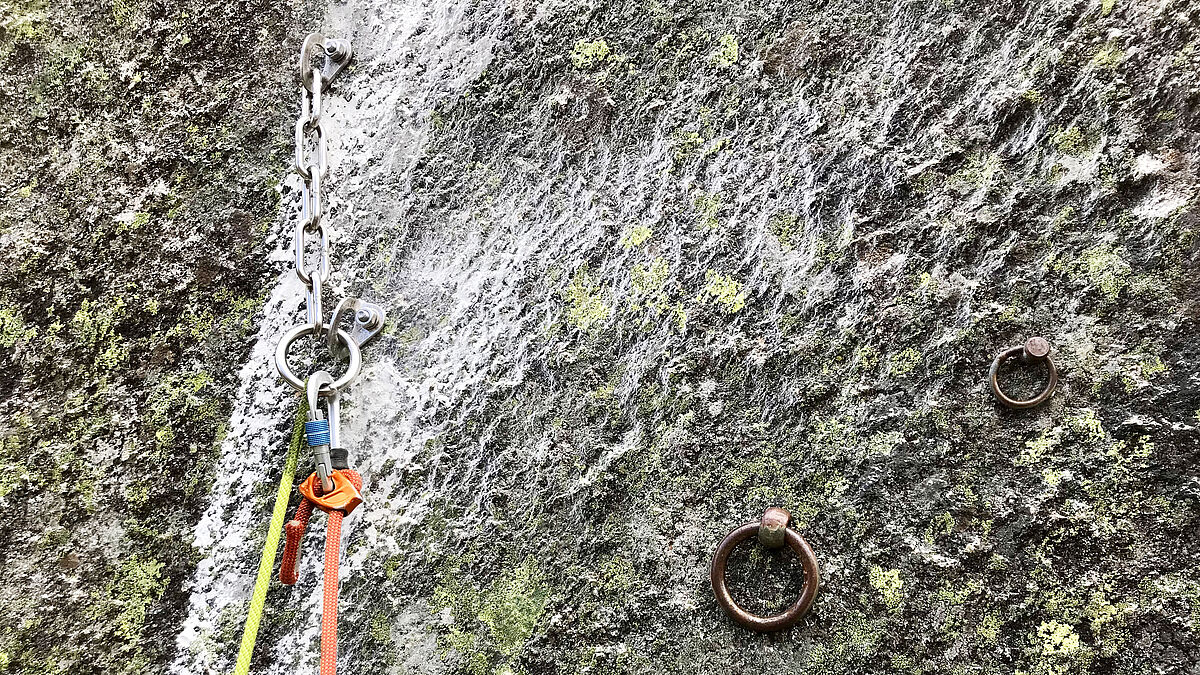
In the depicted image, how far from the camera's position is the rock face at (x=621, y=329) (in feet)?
5.05

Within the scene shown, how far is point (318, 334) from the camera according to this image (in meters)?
1.69

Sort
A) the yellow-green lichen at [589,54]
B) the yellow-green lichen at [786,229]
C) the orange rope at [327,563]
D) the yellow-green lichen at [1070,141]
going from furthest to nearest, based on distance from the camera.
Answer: the yellow-green lichen at [589,54] → the yellow-green lichen at [786,229] → the yellow-green lichen at [1070,141] → the orange rope at [327,563]

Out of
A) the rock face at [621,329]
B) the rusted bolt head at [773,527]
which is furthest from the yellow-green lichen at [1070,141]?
the rusted bolt head at [773,527]

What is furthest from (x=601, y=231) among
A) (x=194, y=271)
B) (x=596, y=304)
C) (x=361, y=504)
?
(x=194, y=271)

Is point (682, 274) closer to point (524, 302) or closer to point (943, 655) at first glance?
point (524, 302)

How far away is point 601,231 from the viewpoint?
179 centimetres

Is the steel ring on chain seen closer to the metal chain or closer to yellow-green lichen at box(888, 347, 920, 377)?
the metal chain

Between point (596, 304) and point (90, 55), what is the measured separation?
4.92 feet

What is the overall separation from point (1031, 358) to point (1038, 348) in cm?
3

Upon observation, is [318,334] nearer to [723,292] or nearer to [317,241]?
[317,241]

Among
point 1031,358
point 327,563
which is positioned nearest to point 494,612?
point 327,563

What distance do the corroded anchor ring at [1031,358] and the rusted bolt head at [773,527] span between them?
21.3 inches

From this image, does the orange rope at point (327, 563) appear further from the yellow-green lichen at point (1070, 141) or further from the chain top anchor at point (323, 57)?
the yellow-green lichen at point (1070, 141)

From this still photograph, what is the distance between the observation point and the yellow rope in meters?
1.48
